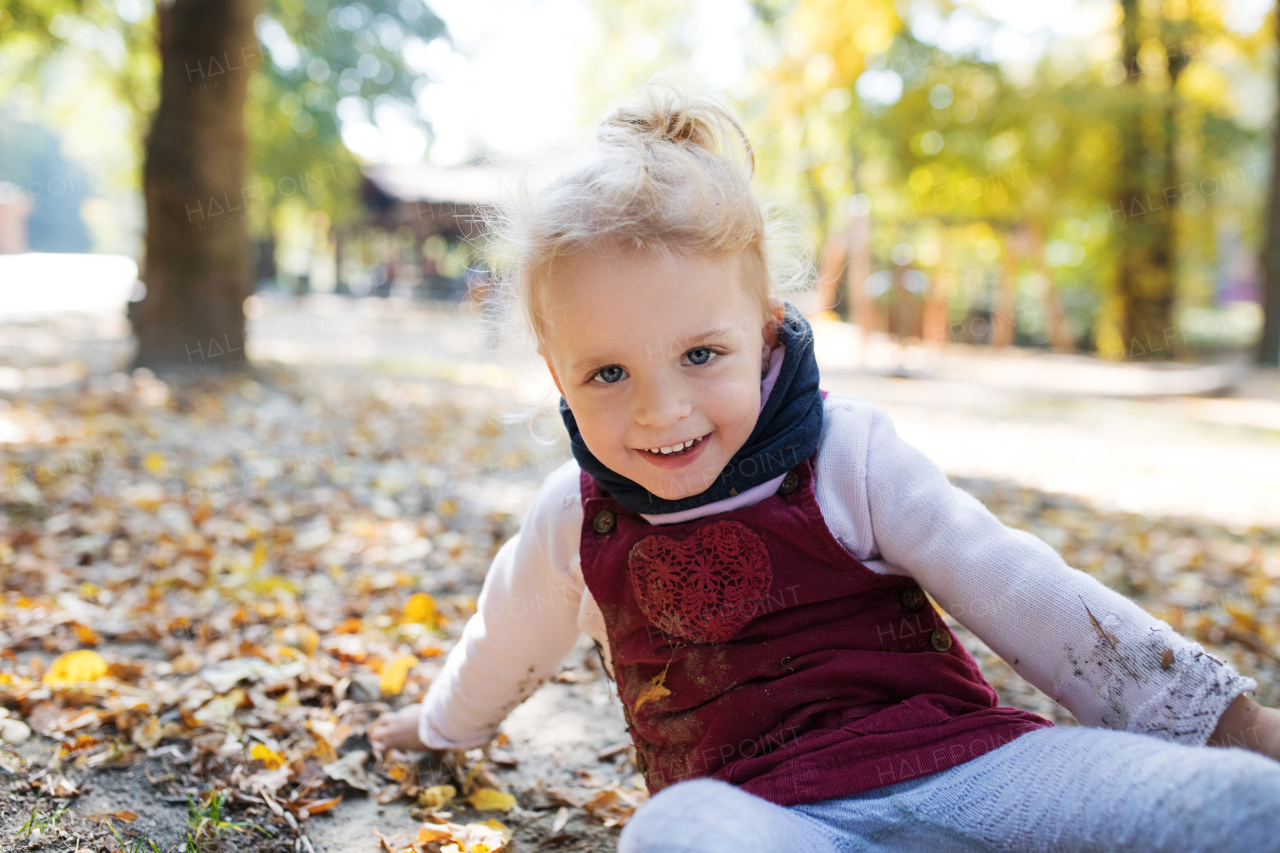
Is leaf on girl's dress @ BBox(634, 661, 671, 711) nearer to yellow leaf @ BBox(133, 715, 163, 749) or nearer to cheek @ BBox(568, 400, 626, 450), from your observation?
cheek @ BBox(568, 400, 626, 450)

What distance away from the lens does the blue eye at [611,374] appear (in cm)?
132

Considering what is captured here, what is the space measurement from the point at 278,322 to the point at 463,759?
1497cm

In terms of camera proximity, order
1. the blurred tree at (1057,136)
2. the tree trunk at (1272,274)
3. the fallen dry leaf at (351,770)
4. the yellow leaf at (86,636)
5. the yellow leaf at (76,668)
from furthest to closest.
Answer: the blurred tree at (1057,136), the tree trunk at (1272,274), the yellow leaf at (86,636), the yellow leaf at (76,668), the fallen dry leaf at (351,770)

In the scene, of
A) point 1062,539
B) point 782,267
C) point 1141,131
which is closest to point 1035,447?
point 1062,539

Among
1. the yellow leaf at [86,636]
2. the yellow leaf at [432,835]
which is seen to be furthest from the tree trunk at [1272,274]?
the yellow leaf at [86,636]

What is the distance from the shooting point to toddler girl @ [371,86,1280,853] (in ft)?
3.81

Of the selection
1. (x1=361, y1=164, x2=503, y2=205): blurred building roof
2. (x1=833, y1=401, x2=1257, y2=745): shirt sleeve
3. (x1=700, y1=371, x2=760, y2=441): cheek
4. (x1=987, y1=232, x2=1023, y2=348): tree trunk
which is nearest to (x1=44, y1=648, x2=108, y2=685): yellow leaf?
(x1=700, y1=371, x2=760, y2=441): cheek

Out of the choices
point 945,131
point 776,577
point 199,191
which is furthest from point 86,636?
point 945,131

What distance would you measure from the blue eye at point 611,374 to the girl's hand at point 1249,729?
0.92 meters

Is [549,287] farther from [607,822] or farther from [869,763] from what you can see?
[607,822]

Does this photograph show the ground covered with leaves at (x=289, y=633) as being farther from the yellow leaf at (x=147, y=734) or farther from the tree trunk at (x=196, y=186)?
the tree trunk at (x=196, y=186)

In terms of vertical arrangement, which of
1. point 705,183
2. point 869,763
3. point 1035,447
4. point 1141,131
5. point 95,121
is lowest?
point 1035,447

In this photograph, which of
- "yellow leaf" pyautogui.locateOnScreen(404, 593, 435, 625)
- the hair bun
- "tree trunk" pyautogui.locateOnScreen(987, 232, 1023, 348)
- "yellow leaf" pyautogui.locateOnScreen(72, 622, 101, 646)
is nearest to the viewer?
the hair bun

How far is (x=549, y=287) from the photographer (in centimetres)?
136
